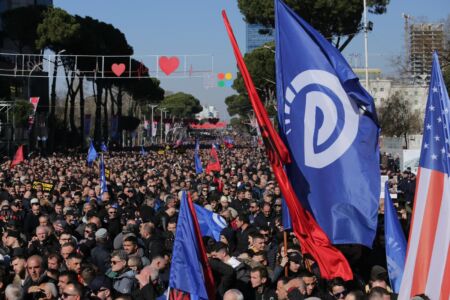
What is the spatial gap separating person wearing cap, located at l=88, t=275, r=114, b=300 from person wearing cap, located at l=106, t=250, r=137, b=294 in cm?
10

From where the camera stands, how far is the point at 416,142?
2184 inches

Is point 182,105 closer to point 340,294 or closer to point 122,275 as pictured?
point 122,275

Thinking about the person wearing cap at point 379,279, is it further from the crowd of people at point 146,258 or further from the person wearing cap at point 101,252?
the person wearing cap at point 101,252

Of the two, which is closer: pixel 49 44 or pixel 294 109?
pixel 294 109

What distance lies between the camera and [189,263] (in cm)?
624

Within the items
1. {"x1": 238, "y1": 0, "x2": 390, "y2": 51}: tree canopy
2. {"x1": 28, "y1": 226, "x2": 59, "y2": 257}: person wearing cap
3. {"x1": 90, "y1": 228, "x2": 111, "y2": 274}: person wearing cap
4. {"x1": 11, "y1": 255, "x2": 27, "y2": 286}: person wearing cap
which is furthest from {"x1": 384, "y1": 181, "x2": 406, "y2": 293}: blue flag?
{"x1": 238, "y1": 0, "x2": 390, "y2": 51}: tree canopy

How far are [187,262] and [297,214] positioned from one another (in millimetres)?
1063

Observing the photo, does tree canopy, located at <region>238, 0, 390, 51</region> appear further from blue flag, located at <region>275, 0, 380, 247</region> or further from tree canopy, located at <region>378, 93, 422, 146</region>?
blue flag, located at <region>275, 0, 380, 247</region>

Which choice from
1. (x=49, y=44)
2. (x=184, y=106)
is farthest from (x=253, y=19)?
(x=184, y=106)

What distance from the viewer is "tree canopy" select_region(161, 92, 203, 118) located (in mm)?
169500

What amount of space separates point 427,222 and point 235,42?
7.72 feet

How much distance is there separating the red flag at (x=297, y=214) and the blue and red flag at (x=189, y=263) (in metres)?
0.85

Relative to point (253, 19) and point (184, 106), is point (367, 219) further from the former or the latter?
point (184, 106)

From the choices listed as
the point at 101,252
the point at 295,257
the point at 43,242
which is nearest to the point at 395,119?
the point at 43,242
